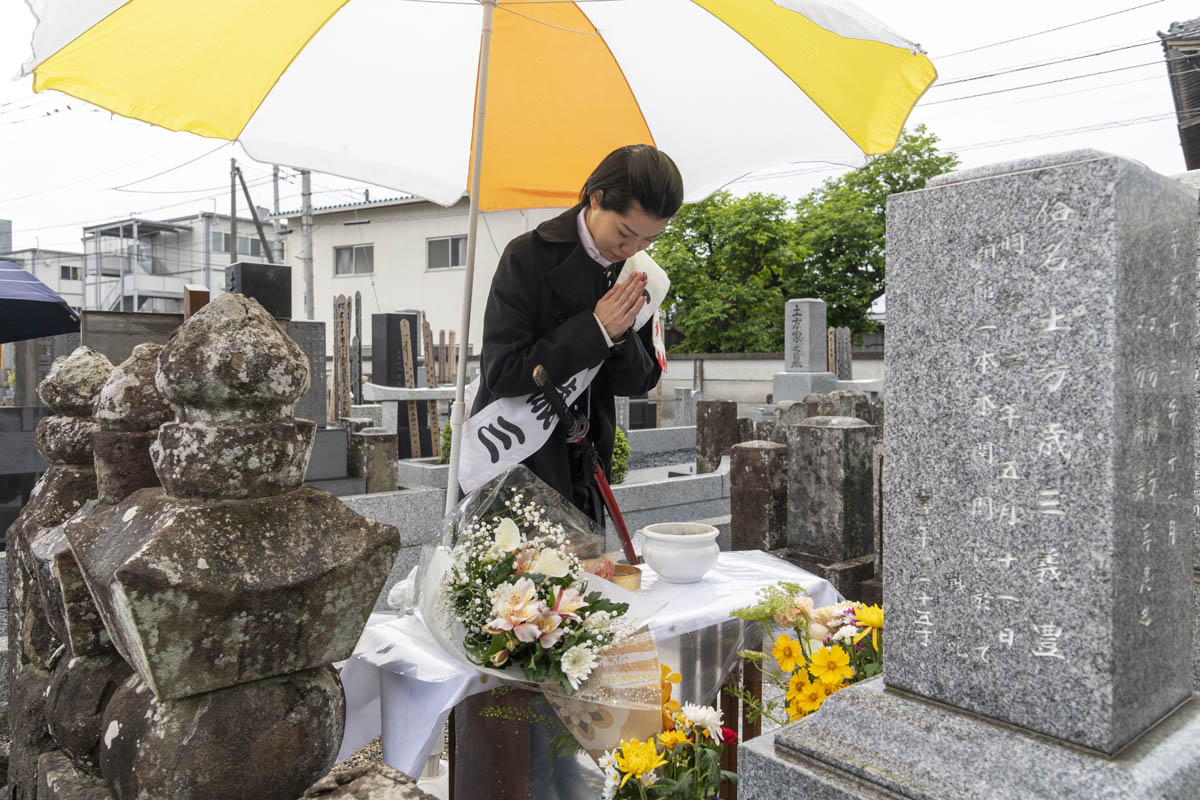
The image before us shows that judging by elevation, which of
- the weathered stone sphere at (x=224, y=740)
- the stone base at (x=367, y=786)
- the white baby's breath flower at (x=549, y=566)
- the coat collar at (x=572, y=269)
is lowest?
the stone base at (x=367, y=786)

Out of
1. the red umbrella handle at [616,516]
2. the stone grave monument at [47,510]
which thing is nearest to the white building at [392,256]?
the red umbrella handle at [616,516]

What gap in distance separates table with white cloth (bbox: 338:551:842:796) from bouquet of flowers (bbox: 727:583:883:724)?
0.36 ft

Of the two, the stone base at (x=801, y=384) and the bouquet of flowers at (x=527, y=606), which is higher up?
the stone base at (x=801, y=384)

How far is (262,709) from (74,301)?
1797 inches

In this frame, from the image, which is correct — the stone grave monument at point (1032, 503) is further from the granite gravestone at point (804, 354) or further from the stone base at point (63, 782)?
the granite gravestone at point (804, 354)

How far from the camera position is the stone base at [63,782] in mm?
1619

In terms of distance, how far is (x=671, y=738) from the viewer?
6.07 feet

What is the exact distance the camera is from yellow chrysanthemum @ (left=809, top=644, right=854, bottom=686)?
1944 mm

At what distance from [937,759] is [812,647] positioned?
2.25 ft

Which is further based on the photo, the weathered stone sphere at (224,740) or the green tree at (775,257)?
→ the green tree at (775,257)

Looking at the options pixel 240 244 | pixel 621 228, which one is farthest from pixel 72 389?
pixel 240 244

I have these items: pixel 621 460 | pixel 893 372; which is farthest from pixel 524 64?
pixel 621 460

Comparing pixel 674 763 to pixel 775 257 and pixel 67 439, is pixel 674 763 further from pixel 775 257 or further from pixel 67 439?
pixel 775 257

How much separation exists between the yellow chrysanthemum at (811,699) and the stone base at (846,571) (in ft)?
7.49
